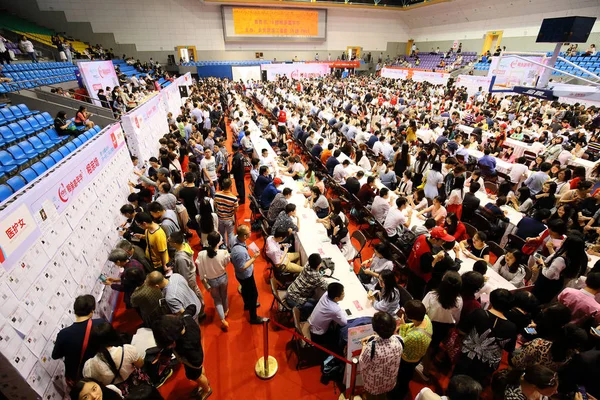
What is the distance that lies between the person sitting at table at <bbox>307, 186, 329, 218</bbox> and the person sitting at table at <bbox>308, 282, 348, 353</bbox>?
236 cm

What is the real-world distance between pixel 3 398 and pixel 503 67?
20965mm

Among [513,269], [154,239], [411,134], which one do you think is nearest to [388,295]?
[513,269]

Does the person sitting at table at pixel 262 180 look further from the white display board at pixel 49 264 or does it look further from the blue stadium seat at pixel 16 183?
the blue stadium seat at pixel 16 183

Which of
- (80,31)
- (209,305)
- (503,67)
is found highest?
(80,31)

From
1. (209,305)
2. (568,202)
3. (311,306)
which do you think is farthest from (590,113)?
(209,305)

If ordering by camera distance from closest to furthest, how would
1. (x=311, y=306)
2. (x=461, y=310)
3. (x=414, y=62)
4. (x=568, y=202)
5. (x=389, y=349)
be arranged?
(x=389, y=349) < (x=461, y=310) < (x=311, y=306) < (x=568, y=202) < (x=414, y=62)

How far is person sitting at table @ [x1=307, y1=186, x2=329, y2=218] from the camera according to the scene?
16.9ft

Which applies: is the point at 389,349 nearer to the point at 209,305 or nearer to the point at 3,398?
the point at 209,305

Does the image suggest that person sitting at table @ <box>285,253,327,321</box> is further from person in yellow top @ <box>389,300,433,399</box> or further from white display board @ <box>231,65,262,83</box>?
white display board @ <box>231,65,262,83</box>

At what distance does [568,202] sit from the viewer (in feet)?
17.1

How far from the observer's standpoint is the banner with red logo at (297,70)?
81.5ft

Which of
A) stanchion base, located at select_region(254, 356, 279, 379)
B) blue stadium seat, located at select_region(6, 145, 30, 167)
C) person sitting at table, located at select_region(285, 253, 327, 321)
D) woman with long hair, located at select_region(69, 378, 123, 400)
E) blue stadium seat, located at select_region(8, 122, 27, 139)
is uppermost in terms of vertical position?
blue stadium seat, located at select_region(8, 122, 27, 139)

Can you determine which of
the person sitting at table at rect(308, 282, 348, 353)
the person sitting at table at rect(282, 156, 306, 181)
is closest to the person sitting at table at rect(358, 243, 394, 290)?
the person sitting at table at rect(308, 282, 348, 353)

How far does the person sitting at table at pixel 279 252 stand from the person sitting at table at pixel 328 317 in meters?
1.15
